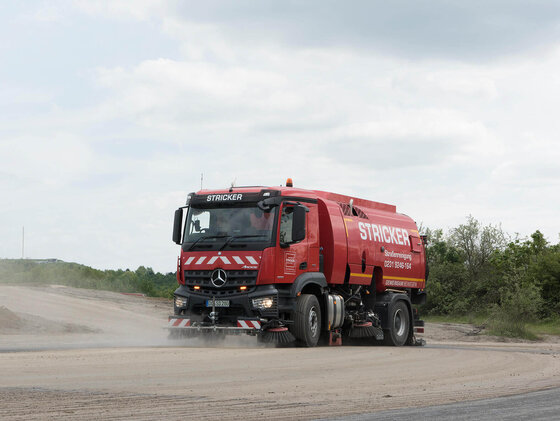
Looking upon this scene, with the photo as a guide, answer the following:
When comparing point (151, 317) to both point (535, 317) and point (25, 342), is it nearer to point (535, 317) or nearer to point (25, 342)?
point (25, 342)

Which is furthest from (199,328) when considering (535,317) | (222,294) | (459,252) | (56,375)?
(459,252)

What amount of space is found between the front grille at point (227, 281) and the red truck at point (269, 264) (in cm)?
2

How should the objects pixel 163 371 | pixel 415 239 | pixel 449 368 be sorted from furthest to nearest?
pixel 415 239 → pixel 449 368 → pixel 163 371

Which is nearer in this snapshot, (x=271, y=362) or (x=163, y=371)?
(x=163, y=371)

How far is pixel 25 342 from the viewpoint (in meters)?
22.8

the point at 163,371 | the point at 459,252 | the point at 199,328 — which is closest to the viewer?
the point at 163,371

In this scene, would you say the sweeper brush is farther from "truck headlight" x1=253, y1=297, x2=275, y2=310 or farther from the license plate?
the license plate

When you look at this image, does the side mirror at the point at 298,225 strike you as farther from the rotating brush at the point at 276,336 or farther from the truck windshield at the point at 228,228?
the rotating brush at the point at 276,336

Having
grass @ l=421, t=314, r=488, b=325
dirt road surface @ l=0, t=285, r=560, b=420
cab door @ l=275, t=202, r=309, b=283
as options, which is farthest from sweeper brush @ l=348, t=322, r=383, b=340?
grass @ l=421, t=314, r=488, b=325

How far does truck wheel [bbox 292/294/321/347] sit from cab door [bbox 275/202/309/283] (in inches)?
25.2

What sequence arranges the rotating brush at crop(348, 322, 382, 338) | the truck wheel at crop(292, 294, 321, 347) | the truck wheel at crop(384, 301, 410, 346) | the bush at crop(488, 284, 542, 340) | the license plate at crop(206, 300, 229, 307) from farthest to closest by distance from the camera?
the bush at crop(488, 284, 542, 340) < the truck wheel at crop(384, 301, 410, 346) < the rotating brush at crop(348, 322, 382, 338) < the truck wheel at crop(292, 294, 321, 347) < the license plate at crop(206, 300, 229, 307)

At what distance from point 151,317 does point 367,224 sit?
1452 centimetres

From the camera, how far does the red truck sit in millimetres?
20000

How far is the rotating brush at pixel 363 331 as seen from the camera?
23.4m
